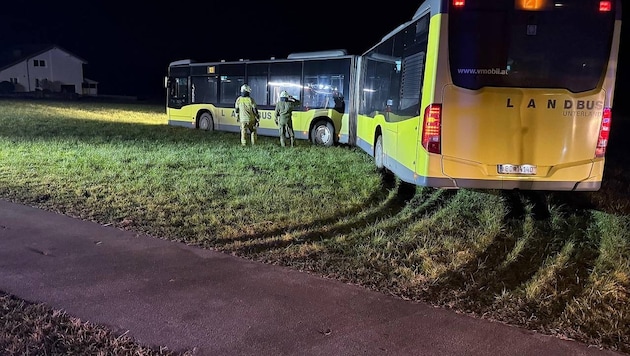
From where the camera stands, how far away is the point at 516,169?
6848 mm

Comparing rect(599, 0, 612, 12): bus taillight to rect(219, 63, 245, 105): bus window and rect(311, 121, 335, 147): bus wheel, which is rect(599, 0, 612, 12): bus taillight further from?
rect(219, 63, 245, 105): bus window

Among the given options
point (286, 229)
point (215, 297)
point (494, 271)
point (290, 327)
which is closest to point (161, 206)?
point (286, 229)

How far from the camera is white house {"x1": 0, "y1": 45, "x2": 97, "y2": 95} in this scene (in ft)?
220

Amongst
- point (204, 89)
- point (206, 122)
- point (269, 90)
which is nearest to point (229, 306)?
point (269, 90)

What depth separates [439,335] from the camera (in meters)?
3.82

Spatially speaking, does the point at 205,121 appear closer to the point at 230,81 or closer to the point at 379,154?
the point at 230,81

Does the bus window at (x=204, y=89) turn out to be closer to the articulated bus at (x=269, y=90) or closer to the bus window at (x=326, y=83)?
the articulated bus at (x=269, y=90)

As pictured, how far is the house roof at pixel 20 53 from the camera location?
67.8 metres

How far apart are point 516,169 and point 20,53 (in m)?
82.3

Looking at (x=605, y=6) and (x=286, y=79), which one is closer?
(x=605, y=6)

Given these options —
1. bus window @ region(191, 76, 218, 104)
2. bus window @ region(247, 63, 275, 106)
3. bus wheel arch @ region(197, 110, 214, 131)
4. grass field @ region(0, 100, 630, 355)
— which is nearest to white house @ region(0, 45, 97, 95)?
bus window @ region(191, 76, 218, 104)

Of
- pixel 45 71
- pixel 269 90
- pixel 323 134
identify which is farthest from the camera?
pixel 45 71

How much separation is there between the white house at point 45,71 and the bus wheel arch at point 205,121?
5232 cm

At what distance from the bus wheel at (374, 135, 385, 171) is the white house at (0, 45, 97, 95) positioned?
63.8 metres
